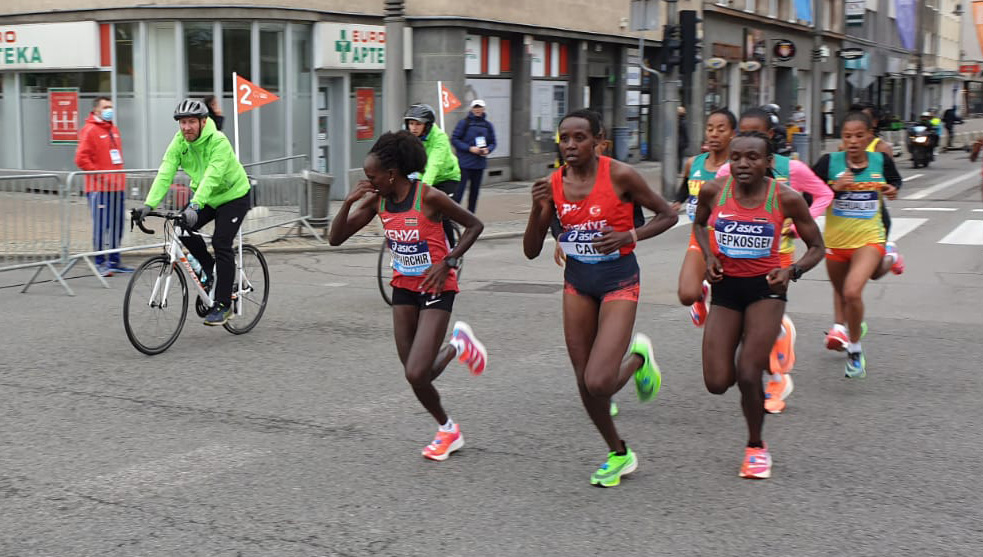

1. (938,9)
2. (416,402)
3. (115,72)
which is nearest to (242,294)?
(416,402)

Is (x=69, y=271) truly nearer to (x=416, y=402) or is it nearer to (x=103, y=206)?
(x=103, y=206)

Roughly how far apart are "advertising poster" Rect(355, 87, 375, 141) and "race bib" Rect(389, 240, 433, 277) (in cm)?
1626

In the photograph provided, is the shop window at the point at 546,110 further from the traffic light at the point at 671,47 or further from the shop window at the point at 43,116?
the shop window at the point at 43,116

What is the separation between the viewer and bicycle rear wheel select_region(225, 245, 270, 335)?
9.34 m

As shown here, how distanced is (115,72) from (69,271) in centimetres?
888

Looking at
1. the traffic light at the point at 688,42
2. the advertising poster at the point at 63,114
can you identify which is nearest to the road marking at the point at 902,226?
the traffic light at the point at 688,42

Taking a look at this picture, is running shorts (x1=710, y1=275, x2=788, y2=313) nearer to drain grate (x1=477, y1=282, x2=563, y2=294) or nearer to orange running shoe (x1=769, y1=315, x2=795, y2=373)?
orange running shoe (x1=769, y1=315, x2=795, y2=373)

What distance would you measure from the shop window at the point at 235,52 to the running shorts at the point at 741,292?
50.9 ft

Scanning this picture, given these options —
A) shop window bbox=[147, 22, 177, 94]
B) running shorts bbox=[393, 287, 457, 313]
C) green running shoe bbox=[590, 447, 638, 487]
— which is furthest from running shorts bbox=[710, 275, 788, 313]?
shop window bbox=[147, 22, 177, 94]

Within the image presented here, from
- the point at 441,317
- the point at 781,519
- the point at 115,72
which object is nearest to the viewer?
the point at 781,519

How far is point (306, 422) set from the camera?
650 cm

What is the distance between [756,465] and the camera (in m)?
5.42

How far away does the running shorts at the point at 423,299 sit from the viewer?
19.2ft

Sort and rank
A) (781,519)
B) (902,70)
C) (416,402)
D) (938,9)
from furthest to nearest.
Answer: (938,9) < (902,70) < (416,402) < (781,519)
